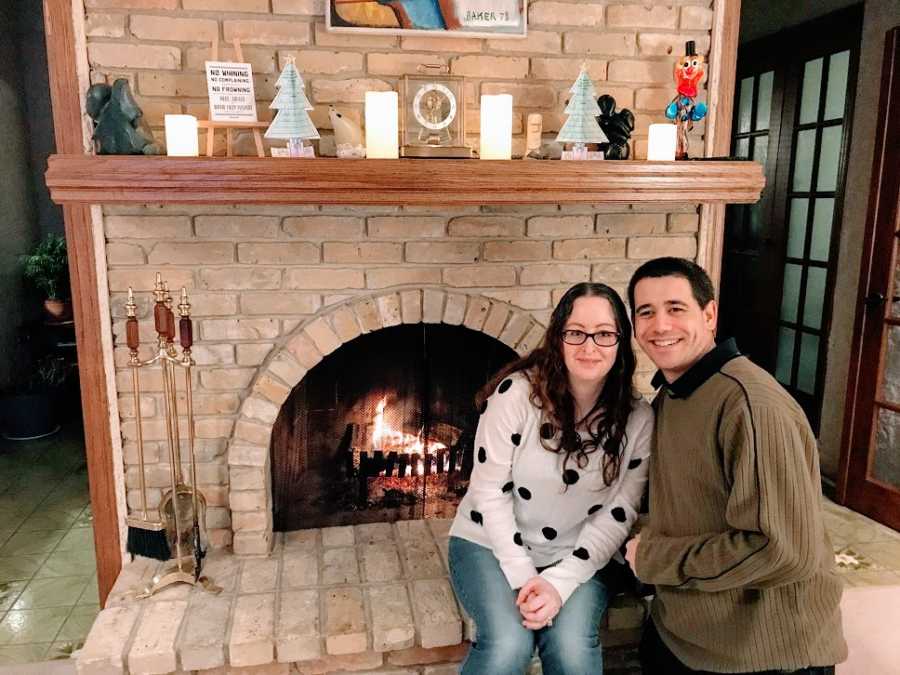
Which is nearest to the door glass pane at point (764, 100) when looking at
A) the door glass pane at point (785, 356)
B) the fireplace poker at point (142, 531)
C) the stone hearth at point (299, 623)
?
the door glass pane at point (785, 356)

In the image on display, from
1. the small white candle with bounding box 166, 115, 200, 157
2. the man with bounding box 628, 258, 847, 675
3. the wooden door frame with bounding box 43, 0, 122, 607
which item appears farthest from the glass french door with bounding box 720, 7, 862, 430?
the wooden door frame with bounding box 43, 0, 122, 607

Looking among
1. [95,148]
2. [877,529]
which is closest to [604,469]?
[95,148]

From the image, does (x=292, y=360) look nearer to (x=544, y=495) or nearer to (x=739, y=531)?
(x=544, y=495)

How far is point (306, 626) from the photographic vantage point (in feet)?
6.13

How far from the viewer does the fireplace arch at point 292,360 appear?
2.14 metres

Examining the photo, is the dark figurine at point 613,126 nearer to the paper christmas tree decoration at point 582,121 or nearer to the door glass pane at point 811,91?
the paper christmas tree decoration at point 582,121

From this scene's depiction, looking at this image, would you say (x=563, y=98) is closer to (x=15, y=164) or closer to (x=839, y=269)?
(x=839, y=269)

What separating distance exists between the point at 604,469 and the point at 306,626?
2.86 feet

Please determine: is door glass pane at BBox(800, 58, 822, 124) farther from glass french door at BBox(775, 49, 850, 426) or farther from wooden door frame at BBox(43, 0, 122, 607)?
wooden door frame at BBox(43, 0, 122, 607)

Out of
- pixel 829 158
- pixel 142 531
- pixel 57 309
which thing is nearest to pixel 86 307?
pixel 142 531

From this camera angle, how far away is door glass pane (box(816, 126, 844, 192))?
362cm

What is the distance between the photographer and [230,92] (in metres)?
1.91

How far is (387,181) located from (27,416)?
341cm

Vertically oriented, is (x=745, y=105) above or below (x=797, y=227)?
above
